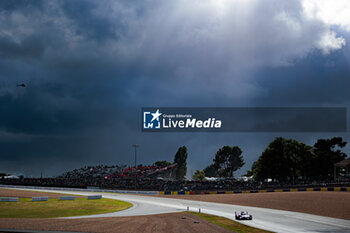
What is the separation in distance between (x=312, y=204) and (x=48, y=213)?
122 feet

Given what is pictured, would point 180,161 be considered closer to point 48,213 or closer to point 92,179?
point 92,179

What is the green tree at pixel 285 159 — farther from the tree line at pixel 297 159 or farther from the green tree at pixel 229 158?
the green tree at pixel 229 158

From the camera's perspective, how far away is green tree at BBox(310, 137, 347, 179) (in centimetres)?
10425

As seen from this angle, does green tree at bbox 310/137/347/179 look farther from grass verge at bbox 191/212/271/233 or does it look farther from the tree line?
grass verge at bbox 191/212/271/233

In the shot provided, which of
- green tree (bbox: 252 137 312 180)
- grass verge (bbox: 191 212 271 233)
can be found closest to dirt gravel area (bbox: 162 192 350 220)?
grass verge (bbox: 191 212 271 233)

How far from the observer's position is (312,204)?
49.5m

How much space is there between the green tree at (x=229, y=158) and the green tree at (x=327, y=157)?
64378mm

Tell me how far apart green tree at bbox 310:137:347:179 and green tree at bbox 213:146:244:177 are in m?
64.4

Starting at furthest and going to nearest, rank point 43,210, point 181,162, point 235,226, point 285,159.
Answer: point 181,162 < point 285,159 < point 43,210 < point 235,226

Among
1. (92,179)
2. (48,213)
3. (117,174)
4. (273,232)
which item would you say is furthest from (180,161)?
(273,232)

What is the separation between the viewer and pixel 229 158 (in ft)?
564

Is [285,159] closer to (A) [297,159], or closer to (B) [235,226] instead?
(A) [297,159]

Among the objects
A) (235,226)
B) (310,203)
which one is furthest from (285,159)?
(235,226)

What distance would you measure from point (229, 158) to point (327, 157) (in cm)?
7075
